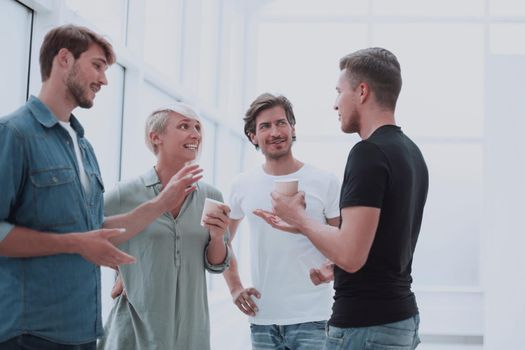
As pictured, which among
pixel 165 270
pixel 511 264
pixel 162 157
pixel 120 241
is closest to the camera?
pixel 120 241

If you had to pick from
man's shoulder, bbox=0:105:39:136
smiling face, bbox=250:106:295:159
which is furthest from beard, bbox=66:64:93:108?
smiling face, bbox=250:106:295:159

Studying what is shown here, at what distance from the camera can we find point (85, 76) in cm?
157

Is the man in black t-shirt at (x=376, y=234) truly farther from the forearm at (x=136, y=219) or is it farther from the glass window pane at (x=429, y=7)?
the glass window pane at (x=429, y=7)

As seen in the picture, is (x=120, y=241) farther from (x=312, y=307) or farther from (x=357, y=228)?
(x=312, y=307)

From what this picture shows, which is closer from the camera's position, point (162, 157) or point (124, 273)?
point (124, 273)

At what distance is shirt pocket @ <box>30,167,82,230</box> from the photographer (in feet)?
4.75

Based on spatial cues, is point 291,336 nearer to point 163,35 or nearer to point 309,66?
point 163,35

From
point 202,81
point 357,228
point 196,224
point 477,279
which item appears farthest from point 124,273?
point 477,279

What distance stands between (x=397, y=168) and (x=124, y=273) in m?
0.92

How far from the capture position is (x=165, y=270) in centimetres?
Answer: 200

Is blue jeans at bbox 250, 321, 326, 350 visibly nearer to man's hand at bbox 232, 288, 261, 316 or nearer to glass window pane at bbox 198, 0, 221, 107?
man's hand at bbox 232, 288, 261, 316

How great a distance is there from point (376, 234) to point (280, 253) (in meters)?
0.79

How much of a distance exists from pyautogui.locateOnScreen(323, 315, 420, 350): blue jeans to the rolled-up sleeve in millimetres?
847

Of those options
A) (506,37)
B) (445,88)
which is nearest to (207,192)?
(445,88)
